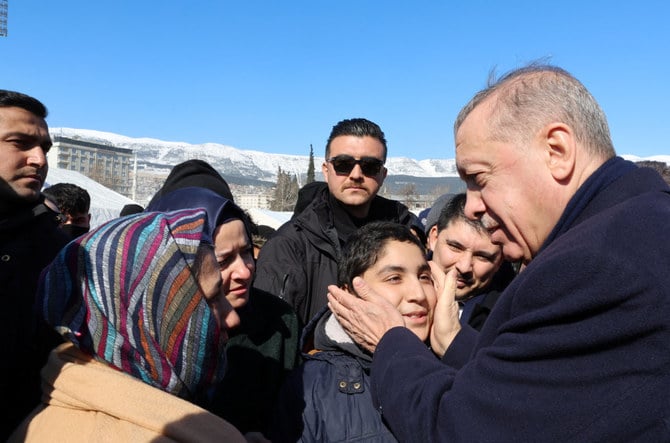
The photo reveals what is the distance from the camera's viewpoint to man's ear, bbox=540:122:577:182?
158 centimetres

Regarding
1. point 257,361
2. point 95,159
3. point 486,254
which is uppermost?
point 486,254

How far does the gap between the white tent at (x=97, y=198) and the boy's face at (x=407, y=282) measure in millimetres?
11656

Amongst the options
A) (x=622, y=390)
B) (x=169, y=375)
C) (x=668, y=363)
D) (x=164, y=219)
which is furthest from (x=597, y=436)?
(x=164, y=219)

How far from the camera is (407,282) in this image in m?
2.60

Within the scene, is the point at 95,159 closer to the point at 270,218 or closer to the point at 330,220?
the point at 270,218

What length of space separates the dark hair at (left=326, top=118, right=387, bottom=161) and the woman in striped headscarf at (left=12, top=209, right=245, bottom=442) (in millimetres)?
2771

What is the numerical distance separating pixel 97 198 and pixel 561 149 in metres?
17.9

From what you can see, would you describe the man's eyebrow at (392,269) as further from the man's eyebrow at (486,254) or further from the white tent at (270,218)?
the white tent at (270,218)

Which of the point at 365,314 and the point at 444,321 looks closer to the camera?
the point at 365,314

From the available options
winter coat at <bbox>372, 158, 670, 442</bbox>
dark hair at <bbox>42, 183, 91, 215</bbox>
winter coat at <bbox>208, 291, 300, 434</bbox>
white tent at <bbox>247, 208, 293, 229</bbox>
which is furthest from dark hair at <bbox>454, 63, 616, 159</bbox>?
white tent at <bbox>247, 208, 293, 229</bbox>

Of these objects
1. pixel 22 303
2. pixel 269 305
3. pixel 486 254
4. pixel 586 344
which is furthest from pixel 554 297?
pixel 22 303

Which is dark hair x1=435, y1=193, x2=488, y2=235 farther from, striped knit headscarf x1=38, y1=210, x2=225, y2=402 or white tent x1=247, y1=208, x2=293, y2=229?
white tent x1=247, y1=208, x2=293, y2=229

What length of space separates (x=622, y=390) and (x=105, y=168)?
5945 inches

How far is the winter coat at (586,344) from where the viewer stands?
1236mm
